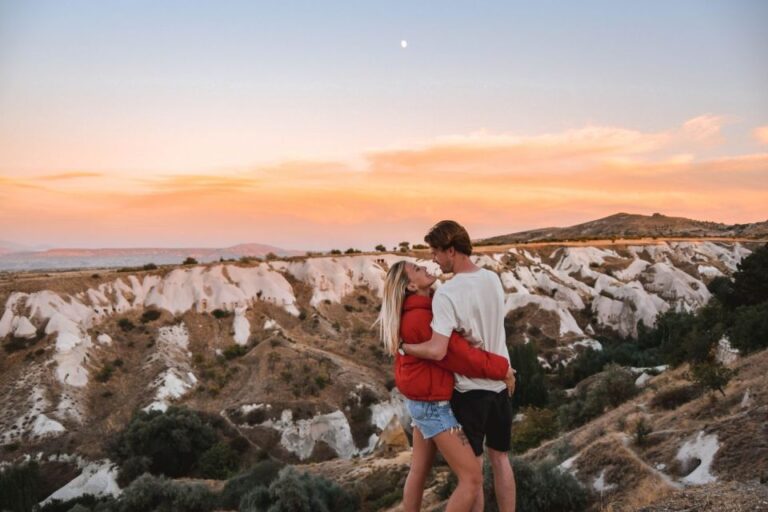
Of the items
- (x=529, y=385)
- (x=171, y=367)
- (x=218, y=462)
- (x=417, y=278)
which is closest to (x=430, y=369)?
(x=417, y=278)

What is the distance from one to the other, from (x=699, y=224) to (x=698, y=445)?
462ft

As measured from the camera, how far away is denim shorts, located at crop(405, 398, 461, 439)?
13.3 feet

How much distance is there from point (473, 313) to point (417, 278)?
0.51 meters

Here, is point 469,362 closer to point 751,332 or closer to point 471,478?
point 471,478

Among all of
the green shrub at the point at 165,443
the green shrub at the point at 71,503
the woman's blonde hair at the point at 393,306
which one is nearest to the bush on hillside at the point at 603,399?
the green shrub at the point at 165,443

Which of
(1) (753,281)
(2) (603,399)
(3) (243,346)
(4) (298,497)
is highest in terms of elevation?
(1) (753,281)

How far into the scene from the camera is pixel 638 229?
409 ft

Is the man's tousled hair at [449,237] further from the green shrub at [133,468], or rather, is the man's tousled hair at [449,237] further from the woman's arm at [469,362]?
the green shrub at [133,468]

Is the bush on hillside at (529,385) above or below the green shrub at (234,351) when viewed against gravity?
below

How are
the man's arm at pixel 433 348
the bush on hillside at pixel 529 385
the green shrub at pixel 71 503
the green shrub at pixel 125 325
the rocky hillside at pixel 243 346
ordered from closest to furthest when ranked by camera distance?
the man's arm at pixel 433 348, the green shrub at pixel 71 503, the rocky hillside at pixel 243 346, the bush on hillside at pixel 529 385, the green shrub at pixel 125 325

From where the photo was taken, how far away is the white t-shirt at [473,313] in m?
3.93

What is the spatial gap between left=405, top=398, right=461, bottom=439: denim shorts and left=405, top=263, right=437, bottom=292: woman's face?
0.89m

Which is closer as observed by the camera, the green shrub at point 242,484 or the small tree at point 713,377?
the small tree at point 713,377

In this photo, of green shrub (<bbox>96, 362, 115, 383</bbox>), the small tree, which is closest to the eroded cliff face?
green shrub (<bbox>96, 362, 115, 383</bbox>)
